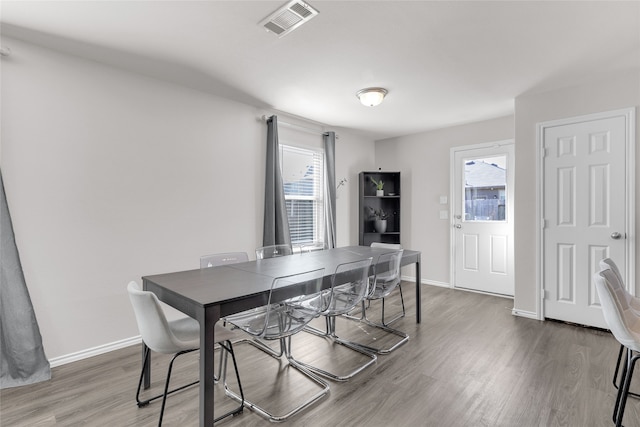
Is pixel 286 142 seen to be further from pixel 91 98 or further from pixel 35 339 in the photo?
pixel 35 339

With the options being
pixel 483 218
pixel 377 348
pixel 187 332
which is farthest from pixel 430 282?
pixel 187 332

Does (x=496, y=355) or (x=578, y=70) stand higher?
(x=578, y=70)

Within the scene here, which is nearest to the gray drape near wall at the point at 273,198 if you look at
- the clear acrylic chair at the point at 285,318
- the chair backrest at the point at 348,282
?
the chair backrest at the point at 348,282

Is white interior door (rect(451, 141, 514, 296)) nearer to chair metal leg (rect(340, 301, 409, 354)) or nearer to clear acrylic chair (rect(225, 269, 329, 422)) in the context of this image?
chair metal leg (rect(340, 301, 409, 354))

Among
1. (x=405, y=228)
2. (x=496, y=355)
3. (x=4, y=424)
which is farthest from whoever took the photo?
(x=405, y=228)

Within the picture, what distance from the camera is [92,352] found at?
2.69 meters

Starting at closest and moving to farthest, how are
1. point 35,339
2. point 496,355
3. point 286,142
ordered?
point 35,339
point 496,355
point 286,142

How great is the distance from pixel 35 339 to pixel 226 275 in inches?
60.1

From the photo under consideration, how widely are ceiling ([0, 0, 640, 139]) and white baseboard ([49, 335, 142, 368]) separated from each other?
249 cm

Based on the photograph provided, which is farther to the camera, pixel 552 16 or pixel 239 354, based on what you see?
pixel 239 354

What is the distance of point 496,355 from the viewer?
264 cm

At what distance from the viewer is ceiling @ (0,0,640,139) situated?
2.05 meters

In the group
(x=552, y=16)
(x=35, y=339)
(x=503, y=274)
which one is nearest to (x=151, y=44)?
(x=35, y=339)

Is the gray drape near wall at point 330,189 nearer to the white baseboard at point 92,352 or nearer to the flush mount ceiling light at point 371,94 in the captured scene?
the flush mount ceiling light at point 371,94
